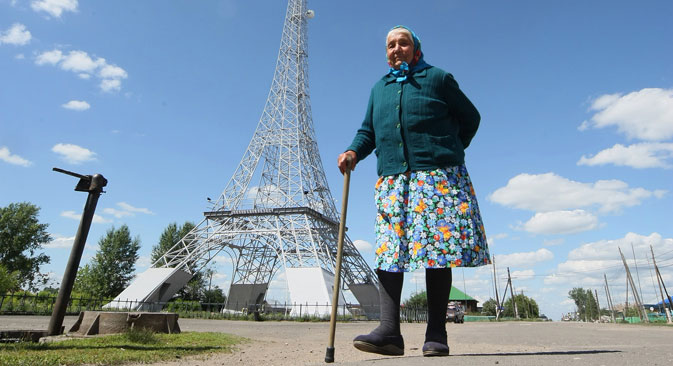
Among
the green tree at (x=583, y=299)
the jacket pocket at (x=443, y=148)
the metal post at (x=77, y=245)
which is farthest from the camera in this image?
the green tree at (x=583, y=299)

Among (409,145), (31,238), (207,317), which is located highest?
(31,238)

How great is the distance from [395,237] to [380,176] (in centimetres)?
58

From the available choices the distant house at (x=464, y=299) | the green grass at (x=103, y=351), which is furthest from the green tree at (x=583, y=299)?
the green grass at (x=103, y=351)

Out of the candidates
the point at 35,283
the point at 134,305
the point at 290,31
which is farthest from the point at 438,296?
the point at 35,283

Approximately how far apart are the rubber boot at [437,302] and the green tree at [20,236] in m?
44.0

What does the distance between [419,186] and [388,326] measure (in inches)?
41.2

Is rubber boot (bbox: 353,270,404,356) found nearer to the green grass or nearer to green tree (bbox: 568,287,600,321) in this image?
the green grass

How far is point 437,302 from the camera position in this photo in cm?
296

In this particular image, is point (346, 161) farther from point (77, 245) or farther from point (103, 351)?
point (77, 245)

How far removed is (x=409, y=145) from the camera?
10.6ft

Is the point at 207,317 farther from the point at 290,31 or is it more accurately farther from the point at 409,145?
the point at 290,31

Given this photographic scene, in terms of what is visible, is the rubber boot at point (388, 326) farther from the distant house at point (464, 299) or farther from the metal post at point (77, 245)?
the distant house at point (464, 299)

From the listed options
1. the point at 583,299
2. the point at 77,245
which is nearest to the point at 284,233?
A: the point at 77,245

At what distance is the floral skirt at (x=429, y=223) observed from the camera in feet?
9.29
